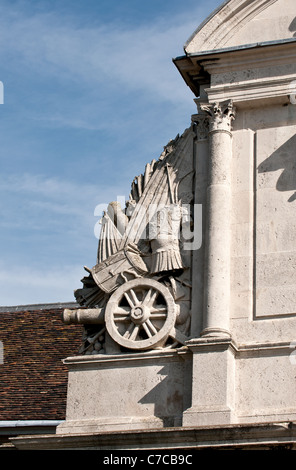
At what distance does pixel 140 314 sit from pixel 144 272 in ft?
2.10

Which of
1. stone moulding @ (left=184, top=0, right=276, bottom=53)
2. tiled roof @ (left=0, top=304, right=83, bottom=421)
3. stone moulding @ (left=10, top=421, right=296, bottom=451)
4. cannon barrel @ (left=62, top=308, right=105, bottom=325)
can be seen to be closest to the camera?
stone moulding @ (left=10, top=421, right=296, bottom=451)

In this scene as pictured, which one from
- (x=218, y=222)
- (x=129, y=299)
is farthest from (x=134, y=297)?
(x=218, y=222)

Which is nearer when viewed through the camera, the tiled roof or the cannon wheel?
the cannon wheel

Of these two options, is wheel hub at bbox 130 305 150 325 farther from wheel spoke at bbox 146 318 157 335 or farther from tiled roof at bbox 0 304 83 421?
tiled roof at bbox 0 304 83 421

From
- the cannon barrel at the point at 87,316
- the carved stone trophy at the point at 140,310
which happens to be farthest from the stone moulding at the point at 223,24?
the cannon barrel at the point at 87,316

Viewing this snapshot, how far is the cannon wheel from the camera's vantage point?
14500mm

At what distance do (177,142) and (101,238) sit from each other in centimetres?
159

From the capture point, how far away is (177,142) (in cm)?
1573

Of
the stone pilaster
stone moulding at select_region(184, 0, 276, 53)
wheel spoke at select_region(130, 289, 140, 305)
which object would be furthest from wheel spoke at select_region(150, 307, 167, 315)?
stone moulding at select_region(184, 0, 276, 53)
